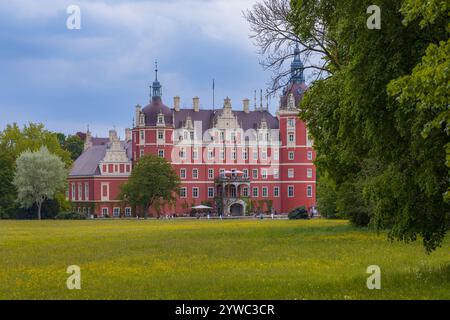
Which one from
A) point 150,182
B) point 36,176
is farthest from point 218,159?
point 36,176

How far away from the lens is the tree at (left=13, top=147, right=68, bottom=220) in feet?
361

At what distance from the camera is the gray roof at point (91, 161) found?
5183 inches

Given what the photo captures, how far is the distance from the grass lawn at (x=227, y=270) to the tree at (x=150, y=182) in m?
70.3

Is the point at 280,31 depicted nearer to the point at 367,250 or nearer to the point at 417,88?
the point at 367,250

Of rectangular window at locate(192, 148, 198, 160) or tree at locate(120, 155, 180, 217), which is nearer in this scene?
tree at locate(120, 155, 180, 217)

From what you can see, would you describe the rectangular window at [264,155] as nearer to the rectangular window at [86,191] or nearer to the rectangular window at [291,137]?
the rectangular window at [291,137]

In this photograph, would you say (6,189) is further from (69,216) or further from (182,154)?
(182,154)

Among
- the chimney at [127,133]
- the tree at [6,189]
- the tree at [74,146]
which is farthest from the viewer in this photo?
the tree at [74,146]

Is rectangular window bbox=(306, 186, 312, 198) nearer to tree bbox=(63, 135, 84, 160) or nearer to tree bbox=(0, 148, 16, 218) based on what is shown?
tree bbox=(0, 148, 16, 218)

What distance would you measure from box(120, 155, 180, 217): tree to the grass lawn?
7031 cm

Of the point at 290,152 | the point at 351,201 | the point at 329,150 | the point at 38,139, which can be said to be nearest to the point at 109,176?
the point at 38,139

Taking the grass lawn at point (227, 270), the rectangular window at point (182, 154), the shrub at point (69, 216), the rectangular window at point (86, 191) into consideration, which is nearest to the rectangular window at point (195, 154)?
the rectangular window at point (182, 154)

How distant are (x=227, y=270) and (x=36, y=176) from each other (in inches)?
3457

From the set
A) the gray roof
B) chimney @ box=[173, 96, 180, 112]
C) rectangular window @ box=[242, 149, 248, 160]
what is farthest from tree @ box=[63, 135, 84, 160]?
rectangular window @ box=[242, 149, 248, 160]
